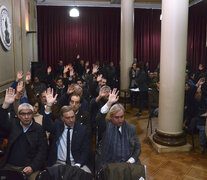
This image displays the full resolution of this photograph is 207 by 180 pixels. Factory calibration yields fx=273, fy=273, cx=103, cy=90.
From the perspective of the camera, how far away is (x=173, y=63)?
4.76 m

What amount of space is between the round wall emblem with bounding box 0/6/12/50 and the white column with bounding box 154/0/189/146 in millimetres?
3401

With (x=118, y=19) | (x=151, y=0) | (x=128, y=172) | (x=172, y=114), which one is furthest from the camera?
(x=118, y=19)

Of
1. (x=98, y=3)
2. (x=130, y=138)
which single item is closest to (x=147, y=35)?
(x=98, y=3)

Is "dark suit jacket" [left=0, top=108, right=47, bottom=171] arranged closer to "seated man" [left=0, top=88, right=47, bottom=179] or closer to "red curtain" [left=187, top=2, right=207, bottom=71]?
"seated man" [left=0, top=88, right=47, bottom=179]

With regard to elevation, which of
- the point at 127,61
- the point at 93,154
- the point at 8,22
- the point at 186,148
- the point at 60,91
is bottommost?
the point at 186,148

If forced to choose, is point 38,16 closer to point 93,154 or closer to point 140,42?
point 140,42

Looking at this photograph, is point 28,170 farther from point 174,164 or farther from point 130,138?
point 174,164

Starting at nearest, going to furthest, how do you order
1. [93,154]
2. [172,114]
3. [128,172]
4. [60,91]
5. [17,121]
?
[128,172]
[17,121]
[93,154]
[172,114]
[60,91]

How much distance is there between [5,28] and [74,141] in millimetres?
4120

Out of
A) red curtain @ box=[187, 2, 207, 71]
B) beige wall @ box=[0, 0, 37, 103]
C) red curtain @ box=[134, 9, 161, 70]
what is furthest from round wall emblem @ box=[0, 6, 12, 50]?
red curtain @ box=[134, 9, 161, 70]

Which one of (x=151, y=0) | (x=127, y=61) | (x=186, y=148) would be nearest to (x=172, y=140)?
(x=186, y=148)

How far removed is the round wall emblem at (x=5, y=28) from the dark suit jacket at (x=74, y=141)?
3.54m

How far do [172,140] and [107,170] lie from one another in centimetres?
284

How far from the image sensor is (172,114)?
488 cm
